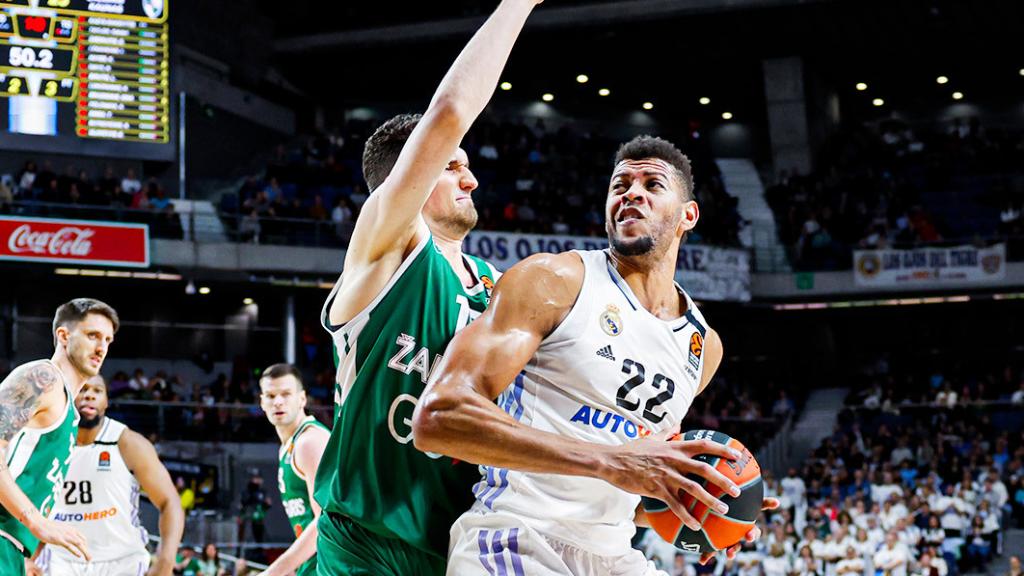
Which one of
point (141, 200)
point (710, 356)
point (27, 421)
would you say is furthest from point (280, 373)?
point (141, 200)

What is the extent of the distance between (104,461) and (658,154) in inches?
224

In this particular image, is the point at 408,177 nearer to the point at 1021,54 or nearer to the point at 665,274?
the point at 665,274

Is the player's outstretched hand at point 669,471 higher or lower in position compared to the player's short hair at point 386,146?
lower

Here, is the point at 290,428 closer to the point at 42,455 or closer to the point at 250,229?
the point at 42,455

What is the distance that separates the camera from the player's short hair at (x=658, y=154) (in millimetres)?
4344

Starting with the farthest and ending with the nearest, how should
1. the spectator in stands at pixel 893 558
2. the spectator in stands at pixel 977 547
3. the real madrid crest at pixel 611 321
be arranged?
the spectator in stands at pixel 977 547
the spectator in stands at pixel 893 558
the real madrid crest at pixel 611 321

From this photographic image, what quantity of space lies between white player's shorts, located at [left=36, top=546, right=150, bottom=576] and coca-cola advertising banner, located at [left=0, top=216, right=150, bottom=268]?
14393 millimetres

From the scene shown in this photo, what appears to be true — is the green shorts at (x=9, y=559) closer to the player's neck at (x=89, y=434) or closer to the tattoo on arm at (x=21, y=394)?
the tattoo on arm at (x=21, y=394)

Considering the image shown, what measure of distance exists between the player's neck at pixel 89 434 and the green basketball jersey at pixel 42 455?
1649mm

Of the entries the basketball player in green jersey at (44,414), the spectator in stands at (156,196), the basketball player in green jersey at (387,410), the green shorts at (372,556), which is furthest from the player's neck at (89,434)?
the spectator in stands at (156,196)

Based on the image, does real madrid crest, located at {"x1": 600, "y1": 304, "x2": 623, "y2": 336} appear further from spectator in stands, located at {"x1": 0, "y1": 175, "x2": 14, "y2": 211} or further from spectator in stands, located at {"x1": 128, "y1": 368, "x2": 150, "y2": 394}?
spectator in stands, located at {"x1": 128, "y1": 368, "x2": 150, "y2": 394}

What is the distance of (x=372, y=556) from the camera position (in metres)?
4.16

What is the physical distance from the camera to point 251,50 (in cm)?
3197

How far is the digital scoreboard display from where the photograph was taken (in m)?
17.6
